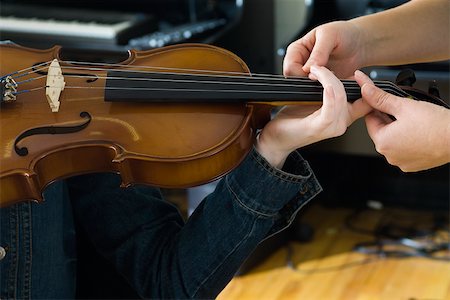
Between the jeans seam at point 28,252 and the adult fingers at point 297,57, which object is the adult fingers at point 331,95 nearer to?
the adult fingers at point 297,57

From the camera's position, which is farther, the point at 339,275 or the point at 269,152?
the point at 339,275

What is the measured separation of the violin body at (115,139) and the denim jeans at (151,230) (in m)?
0.06

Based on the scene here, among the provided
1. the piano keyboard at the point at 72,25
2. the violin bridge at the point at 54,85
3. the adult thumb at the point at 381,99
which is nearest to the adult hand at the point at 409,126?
the adult thumb at the point at 381,99

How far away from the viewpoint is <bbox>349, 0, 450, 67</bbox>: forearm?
1.10 metres

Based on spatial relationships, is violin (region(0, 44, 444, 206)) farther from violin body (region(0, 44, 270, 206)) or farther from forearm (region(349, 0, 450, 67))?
forearm (region(349, 0, 450, 67))

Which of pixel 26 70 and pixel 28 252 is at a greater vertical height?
pixel 26 70

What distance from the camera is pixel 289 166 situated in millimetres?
939

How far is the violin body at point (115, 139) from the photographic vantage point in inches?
33.6

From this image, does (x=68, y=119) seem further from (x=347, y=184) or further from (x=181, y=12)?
(x=347, y=184)

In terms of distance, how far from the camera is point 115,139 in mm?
878

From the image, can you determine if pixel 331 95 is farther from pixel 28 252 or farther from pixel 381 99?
pixel 28 252

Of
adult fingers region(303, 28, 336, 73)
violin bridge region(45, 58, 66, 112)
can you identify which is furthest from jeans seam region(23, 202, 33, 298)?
adult fingers region(303, 28, 336, 73)

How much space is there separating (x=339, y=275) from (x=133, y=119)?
1.38 metres

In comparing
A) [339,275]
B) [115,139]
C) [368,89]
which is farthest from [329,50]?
[339,275]
